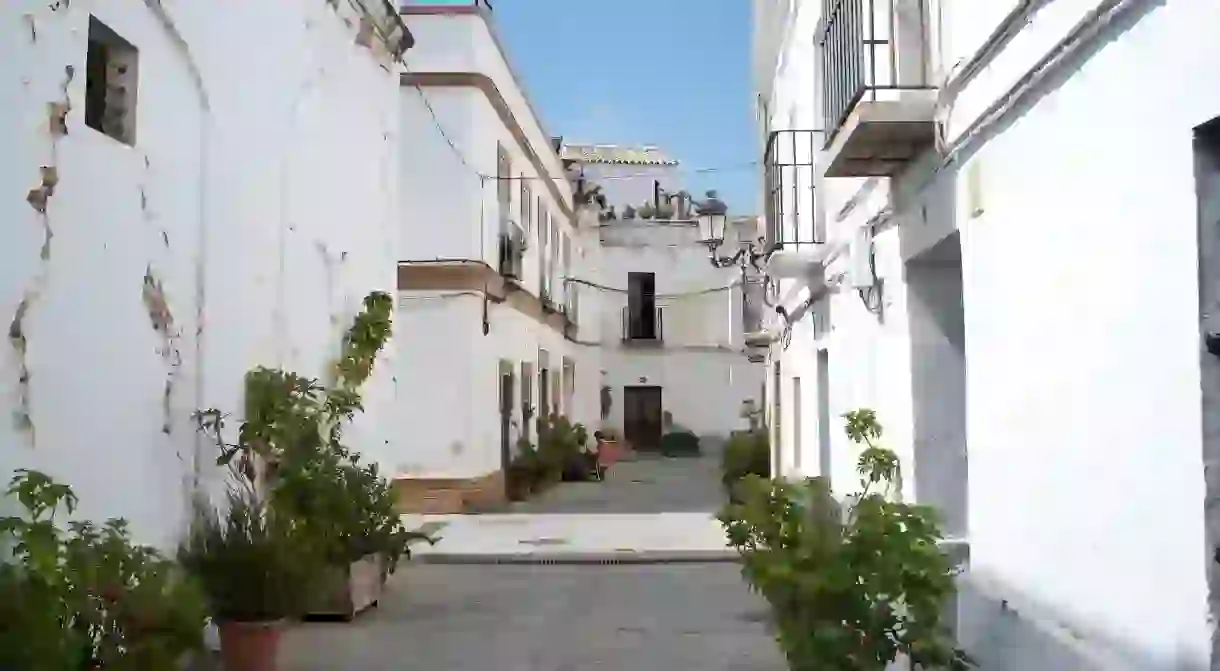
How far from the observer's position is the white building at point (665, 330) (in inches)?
1219

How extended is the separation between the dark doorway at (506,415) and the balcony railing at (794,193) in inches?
275

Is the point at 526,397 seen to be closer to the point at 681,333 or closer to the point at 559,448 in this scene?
the point at 559,448

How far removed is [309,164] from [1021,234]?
19.4 ft

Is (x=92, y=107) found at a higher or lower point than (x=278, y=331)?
higher

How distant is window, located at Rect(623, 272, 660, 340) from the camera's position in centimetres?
3123

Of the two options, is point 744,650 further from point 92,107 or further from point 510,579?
point 92,107

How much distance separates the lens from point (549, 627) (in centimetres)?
809

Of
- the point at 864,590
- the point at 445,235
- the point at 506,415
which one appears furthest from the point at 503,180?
the point at 864,590

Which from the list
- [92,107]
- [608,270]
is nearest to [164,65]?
[92,107]

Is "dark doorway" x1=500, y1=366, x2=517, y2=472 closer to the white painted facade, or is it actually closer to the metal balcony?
the white painted facade

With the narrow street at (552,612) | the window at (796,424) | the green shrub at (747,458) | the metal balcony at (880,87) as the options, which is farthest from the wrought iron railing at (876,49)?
the green shrub at (747,458)

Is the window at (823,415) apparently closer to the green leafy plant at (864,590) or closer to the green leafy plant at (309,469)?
the green leafy plant at (309,469)

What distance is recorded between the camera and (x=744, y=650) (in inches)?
288

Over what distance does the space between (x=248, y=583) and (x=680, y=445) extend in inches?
952
